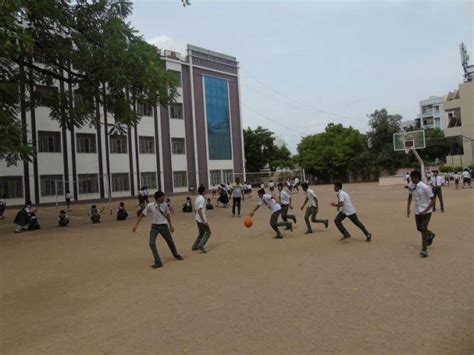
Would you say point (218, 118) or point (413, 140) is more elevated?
A: point (218, 118)

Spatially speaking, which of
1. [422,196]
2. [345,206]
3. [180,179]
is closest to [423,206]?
[422,196]

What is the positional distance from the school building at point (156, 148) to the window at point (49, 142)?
0.26 ft

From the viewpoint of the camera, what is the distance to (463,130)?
52.4 m

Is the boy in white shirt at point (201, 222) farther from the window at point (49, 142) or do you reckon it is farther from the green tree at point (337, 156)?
the green tree at point (337, 156)

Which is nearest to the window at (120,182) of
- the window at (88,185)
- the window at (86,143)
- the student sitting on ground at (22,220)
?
the window at (88,185)

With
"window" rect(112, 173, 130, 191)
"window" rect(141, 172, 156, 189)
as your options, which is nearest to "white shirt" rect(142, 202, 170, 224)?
"window" rect(112, 173, 130, 191)

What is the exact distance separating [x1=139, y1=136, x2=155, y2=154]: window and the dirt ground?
32.7 meters

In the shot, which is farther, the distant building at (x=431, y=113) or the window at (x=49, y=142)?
the distant building at (x=431, y=113)

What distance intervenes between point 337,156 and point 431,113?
51.5m

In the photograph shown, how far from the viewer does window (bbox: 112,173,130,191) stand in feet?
136

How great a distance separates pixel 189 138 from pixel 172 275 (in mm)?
40517

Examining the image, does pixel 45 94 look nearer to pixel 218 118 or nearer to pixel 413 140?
pixel 413 140

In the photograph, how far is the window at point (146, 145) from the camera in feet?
144

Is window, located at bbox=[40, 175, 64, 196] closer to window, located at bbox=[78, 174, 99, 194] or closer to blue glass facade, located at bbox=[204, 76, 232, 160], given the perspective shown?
window, located at bbox=[78, 174, 99, 194]
